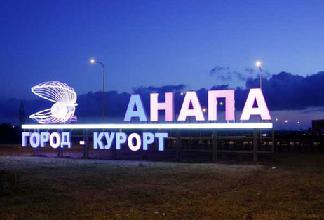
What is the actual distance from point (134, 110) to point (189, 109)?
184 inches

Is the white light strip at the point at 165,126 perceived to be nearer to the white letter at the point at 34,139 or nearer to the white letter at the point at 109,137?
the white letter at the point at 109,137

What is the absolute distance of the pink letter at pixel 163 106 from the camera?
40938 millimetres

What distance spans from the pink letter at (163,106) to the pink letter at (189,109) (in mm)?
1019

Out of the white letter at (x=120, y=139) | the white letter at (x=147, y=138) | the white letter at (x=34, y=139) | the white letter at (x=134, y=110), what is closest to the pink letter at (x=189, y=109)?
the white letter at (x=147, y=138)

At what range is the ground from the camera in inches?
605

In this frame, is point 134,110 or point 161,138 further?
point 134,110

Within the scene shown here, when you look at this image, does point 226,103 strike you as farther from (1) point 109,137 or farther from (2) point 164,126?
(1) point 109,137

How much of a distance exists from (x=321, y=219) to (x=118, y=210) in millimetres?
5448

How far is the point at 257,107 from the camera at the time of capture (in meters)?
37.3

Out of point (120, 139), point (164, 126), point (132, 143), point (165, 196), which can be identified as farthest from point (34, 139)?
point (165, 196)

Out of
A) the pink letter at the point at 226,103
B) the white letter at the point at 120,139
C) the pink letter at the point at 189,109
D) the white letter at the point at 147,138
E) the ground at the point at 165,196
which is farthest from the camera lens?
the white letter at the point at 120,139

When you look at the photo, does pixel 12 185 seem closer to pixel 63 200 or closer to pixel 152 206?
pixel 63 200

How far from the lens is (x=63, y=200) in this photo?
17.9 meters

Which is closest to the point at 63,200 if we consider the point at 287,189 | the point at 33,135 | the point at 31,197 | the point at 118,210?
the point at 31,197
